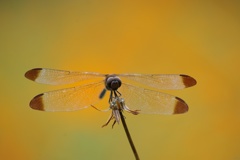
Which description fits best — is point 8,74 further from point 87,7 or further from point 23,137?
point 87,7

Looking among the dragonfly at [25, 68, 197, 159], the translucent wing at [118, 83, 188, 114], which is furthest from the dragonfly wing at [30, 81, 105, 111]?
the translucent wing at [118, 83, 188, 114]

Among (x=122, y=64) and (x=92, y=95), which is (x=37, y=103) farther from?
(x=122, y=64)

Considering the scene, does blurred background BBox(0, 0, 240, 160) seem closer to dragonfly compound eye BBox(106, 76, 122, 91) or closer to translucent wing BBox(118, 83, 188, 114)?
translucent wing BBox(118, 83, 188, 114)

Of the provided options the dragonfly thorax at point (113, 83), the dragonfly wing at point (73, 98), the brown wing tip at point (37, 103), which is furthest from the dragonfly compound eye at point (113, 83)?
the brown wing tip at point (37, 103)

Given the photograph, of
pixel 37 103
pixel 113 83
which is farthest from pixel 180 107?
pixel 37 103

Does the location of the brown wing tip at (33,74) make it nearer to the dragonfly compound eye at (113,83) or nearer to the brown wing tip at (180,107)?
the dragonfly compound eye at (113,83)

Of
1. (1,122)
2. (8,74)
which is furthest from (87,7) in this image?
(1,122)
